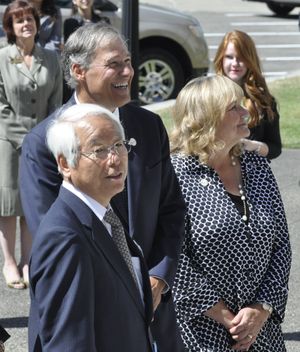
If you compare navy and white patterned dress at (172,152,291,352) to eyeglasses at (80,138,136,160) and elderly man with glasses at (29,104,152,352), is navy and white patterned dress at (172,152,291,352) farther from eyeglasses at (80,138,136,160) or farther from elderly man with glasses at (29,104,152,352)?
eyeglasses at (80,138,136,160)

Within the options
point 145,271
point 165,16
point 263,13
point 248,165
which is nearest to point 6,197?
point 248,165

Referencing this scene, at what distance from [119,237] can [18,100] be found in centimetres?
387

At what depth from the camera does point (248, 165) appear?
178 inches

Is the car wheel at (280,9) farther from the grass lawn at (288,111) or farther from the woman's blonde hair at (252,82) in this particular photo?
the woman's blonde hair at (252,82)

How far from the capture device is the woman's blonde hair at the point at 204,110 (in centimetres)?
433

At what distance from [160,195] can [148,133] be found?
251 mm

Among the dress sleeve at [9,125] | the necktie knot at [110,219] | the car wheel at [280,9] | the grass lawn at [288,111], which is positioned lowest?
the car wheel at [280,9]

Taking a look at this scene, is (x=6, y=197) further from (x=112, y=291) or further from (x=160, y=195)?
(x=112, y=291)

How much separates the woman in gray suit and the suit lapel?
3.88 m

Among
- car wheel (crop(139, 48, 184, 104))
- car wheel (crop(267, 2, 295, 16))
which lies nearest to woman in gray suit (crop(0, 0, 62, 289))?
car wheel (crop(139, 48, 184, 104))

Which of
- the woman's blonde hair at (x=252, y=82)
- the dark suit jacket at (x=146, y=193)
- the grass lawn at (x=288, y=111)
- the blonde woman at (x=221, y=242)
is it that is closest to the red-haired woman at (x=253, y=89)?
the woman's blonde hair at (x=252, y=82)

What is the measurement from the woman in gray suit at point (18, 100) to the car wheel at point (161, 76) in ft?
22.0

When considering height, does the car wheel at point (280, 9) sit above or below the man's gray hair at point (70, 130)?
below

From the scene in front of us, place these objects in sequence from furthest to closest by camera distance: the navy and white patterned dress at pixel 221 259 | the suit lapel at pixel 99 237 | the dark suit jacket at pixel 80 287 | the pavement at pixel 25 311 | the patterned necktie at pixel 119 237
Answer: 1. the pavement at pixel 25 311
2. the navy and white patterned dress at pixel 221 259
3. the patterned necktie at pixel 119 237
4. the suit lapel at pixel 99 237
5. the dark suit jacket at pixel 80 287
